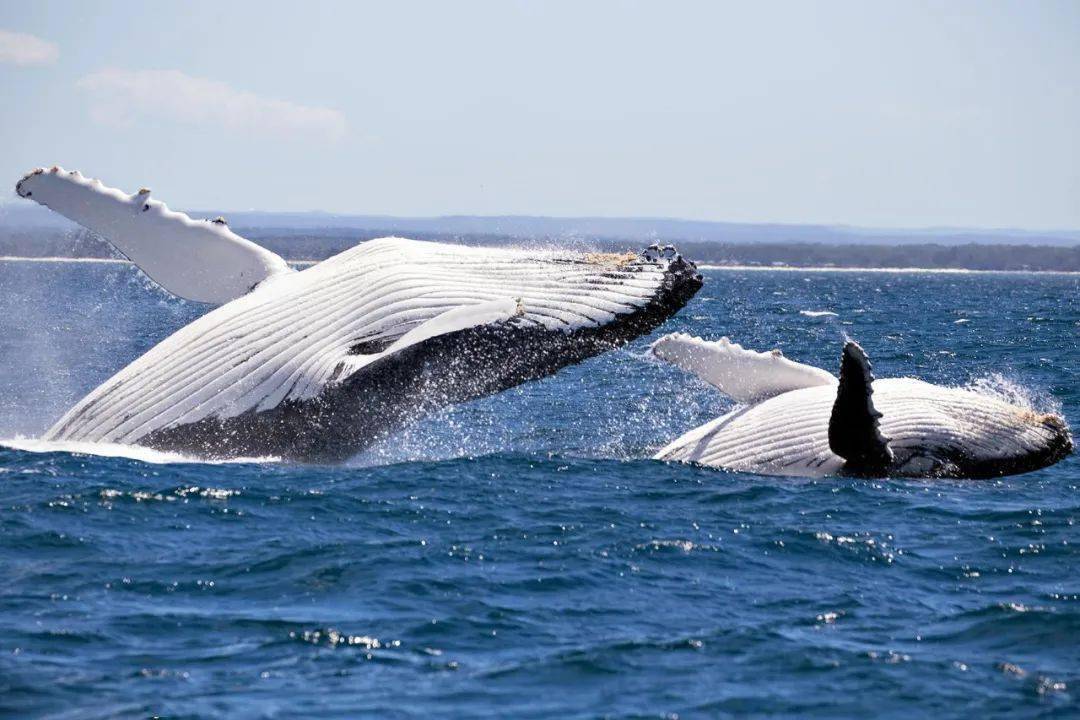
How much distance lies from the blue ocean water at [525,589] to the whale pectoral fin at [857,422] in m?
0.22

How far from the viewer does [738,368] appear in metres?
12.4

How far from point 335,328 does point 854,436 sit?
4.11 m

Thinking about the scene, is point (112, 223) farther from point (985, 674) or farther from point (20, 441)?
point (985, 674)

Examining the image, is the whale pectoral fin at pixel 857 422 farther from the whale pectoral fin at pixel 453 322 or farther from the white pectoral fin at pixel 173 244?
the white pectoral fin at pixel 173 244

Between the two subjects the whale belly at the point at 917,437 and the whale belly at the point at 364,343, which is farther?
the whale belly at the point at 917,437

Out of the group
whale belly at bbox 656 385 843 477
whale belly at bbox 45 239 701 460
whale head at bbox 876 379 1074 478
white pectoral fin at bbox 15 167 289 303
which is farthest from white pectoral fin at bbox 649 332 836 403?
white pectoral fin at bbox 15 167 289 303

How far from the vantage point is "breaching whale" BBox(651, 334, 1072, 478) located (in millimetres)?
11578

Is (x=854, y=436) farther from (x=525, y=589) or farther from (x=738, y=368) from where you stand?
(x=525, y=589)

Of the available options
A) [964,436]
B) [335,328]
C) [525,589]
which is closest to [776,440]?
[964,436]

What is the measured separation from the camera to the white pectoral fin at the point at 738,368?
1227 centimetres

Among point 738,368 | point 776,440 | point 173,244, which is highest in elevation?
point 173,244

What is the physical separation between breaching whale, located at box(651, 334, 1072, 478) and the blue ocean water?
24 cm

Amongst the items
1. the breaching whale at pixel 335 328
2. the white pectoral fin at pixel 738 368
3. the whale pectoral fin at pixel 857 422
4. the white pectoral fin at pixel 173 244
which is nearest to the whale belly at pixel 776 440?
the white pectoral fin at pixel 738 368

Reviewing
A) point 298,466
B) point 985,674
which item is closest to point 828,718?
point 985,674
